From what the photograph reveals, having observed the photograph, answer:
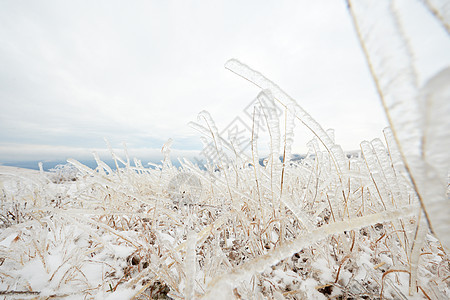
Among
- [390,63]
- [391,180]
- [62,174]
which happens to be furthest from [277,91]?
[62,174]

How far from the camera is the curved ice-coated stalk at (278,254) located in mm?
383

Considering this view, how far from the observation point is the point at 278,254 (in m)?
0.44

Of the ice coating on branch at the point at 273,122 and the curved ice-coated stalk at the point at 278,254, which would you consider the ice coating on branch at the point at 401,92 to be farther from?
the ice coating on branch at the point at 273,122

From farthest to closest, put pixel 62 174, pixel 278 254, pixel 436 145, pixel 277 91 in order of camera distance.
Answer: pixel 62 174 → pixel 277 91 → pixel 278 254 → pixel 436 145

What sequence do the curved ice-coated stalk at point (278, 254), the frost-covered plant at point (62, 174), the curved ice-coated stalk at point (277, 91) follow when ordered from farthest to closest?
1. the frost-covered plant at point (62, 174)
2. the curved ice-coated stalk at point (277, 91)
3. the curved ice-coated stalk at point (278, 254)

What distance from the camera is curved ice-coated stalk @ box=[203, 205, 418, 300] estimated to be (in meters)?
0.38

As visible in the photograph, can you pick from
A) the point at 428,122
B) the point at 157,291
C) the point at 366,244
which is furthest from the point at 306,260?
Answer: the point at 428,122

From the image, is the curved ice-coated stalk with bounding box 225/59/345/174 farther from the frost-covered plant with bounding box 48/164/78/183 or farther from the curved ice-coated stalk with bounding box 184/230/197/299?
the frost-covered plant with bounding box 48/164/78/183

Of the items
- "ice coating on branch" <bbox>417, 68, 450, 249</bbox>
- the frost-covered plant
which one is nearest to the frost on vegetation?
"ice coating on branch" <bbox>417, 68, 450, 249</bbox>

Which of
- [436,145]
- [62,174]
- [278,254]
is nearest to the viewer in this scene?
[436,145]

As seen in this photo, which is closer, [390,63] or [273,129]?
[390,63]

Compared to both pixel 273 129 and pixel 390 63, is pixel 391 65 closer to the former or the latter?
pixel 390 63

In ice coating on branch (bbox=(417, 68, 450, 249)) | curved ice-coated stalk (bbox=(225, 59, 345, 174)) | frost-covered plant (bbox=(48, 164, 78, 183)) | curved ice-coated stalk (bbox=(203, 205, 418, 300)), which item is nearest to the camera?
ice coating on branch (bbox=(417, 68, 450, 249))

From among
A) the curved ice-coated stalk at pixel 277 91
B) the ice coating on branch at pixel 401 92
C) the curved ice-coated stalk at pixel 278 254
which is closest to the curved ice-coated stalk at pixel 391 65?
the ice coating on branch at pixel 401 92
